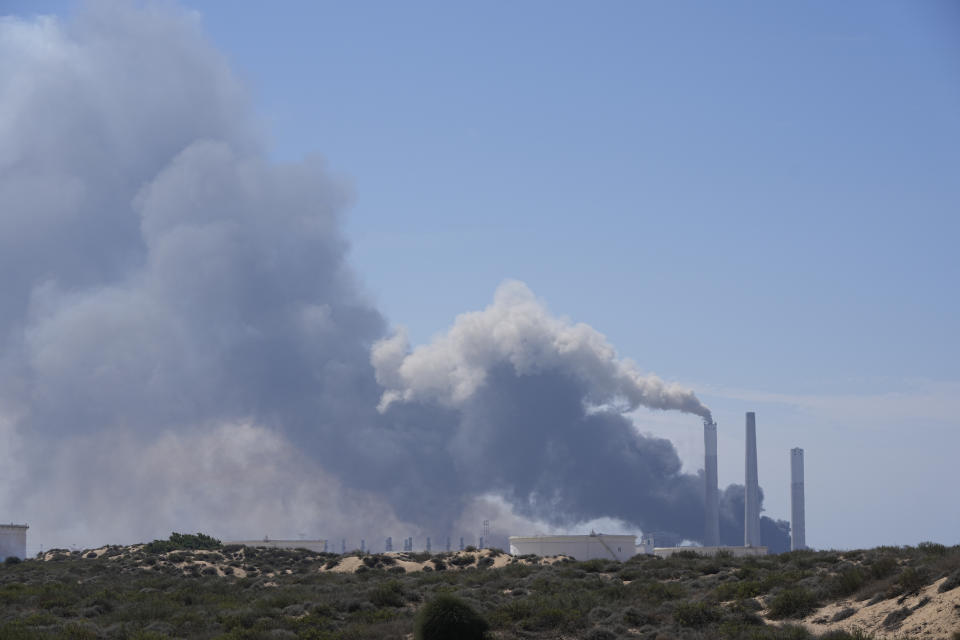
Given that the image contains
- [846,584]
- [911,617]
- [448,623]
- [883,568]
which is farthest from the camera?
[883,568]

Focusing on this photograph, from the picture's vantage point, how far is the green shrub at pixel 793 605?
104 feet

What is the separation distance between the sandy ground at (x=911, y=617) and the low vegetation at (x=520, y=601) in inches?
8.0

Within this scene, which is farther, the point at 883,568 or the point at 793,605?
the point at 883,568

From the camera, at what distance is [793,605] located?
105ft

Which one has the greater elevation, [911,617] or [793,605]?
[911,617]

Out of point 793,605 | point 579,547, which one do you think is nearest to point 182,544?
point 579,547

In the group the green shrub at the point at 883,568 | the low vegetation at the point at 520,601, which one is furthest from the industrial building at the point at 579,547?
the green shrub at the point at 883,568

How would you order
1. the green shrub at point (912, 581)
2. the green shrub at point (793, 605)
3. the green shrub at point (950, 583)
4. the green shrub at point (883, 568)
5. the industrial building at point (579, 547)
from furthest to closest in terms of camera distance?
1. the industrial building at point (579, 547)
2. the green shrub at point (883, 568)
3. the green shrub at point (793, 605)
4. the green shrub at point (912, 581)
5. the green shrub at point (950, 583)

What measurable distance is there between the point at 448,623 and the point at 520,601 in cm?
683

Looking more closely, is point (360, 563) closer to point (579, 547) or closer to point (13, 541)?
point (579, 547)

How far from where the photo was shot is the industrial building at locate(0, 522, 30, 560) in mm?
97688

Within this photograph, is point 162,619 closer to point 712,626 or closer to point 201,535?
point 712,626

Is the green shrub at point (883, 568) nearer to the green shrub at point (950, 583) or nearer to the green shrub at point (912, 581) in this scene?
the green shrub at point (912, 581)

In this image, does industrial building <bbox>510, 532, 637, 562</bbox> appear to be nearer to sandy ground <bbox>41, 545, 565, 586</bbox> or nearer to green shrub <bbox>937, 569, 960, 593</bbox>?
sandy ground <bbox>41, 545, 565, 586</bbox>
